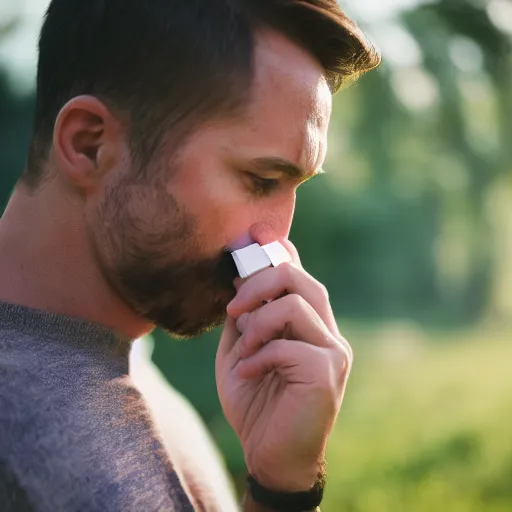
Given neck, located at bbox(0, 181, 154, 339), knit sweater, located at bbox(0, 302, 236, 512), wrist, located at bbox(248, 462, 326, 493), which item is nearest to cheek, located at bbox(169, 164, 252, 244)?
neck, located at bbox(0, 181, 154, 339)

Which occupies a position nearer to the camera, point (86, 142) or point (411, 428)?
point (86, 142)

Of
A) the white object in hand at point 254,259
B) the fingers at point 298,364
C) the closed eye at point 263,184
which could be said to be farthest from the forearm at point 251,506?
the closed eye at point 263,184

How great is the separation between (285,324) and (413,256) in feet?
44.9

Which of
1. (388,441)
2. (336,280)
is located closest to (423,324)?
(336,280)

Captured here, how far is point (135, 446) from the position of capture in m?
1.77

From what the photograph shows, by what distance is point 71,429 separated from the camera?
1.70 metres

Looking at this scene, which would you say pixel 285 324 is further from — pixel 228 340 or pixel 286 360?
pixel 228 340

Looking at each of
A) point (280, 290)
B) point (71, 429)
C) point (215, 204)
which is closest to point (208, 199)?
point (215, 204)

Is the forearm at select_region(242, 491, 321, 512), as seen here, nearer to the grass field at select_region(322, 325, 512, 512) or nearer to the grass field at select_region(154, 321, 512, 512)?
the grass field at select_region(154, 321, 512, 512)

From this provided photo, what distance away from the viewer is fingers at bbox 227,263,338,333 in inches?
81.4

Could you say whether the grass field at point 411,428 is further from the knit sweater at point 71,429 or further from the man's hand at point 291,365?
the knit sweater at point 71,429

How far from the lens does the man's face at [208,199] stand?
2043 mm

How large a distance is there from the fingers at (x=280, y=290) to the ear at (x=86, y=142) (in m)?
0.42

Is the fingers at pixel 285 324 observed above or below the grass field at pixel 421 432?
above
